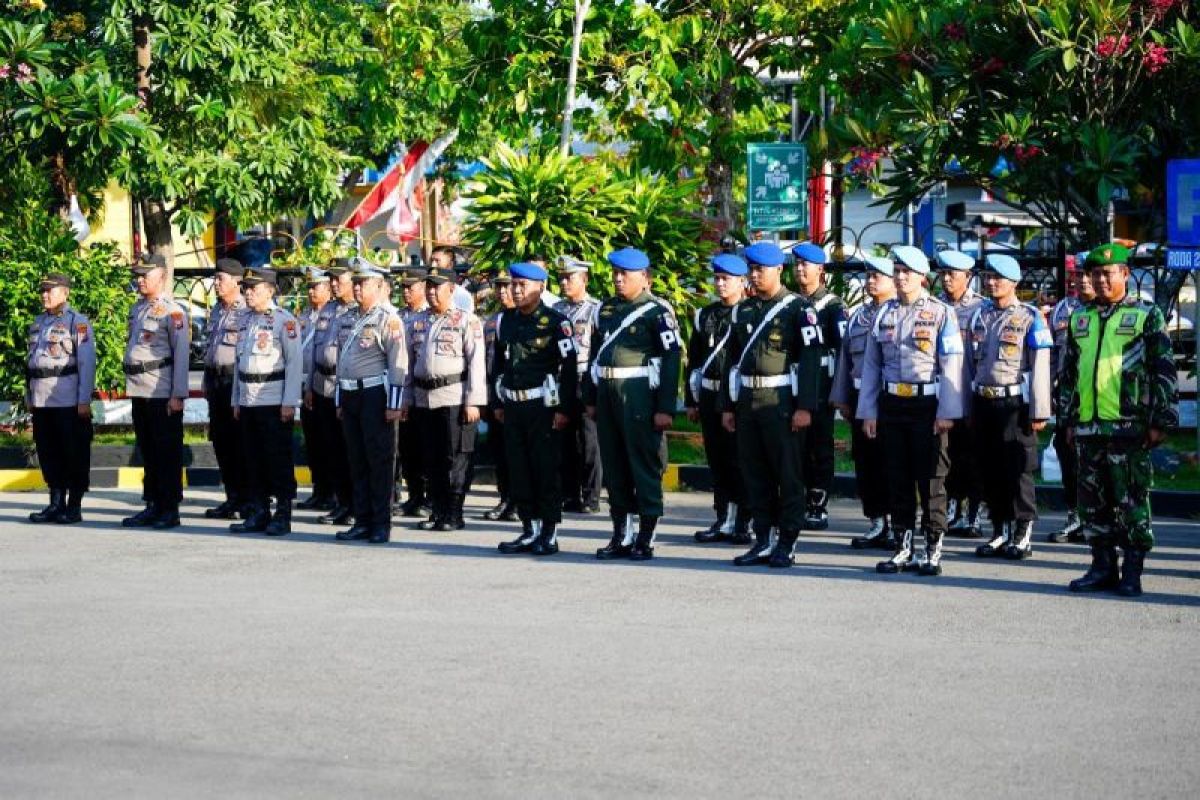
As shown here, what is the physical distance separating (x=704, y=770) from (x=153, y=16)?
14.0m

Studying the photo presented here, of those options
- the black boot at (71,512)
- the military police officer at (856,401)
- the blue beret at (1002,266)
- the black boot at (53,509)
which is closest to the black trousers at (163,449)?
the black boot at (71,512)

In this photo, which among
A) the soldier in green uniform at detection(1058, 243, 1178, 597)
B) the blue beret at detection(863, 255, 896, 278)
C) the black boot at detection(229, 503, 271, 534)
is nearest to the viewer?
the soldier in green uniform at detection(1058, 243, 1178, 597)

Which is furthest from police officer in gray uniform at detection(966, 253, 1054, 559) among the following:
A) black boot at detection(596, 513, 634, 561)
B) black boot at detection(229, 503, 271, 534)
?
black boot at detection(229, 503, 271, 534)

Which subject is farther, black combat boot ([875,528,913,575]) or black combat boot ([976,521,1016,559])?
black combat boot ([976,521,1016,559])

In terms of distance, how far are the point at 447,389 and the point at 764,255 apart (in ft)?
9.73

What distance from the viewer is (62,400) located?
1477cm

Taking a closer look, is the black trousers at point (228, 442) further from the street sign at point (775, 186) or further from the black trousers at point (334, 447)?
the street sign at point (775, 186)

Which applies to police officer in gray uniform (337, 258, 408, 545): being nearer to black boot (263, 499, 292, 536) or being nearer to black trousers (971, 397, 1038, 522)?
black boot (263, 499, 292, 536)

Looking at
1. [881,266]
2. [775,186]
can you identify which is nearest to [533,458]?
[881,266]

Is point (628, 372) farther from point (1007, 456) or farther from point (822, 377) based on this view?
point (1007, 456)

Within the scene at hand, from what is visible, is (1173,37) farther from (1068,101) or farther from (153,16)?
(153,16)

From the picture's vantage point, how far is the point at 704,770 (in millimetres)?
6953

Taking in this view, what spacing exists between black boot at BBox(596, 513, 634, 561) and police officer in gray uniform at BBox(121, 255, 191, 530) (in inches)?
140

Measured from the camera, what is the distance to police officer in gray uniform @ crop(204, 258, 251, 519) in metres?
14.8
